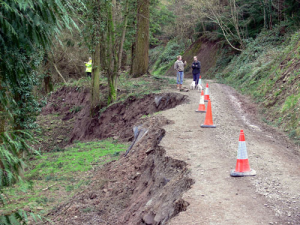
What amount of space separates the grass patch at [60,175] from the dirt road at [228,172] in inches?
123

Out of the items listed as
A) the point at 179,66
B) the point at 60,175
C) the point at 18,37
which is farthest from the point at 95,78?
the point at 18,37

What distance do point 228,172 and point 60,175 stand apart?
23.3ft

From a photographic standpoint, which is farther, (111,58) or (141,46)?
(141,46)

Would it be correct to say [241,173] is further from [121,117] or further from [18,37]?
[121,117]

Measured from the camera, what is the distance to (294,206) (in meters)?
4.39

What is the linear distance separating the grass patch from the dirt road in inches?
123

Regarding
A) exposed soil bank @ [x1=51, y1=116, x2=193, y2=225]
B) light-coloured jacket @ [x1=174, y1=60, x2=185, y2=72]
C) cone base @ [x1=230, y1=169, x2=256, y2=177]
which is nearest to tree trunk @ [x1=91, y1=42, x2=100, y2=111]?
light-coloured jacket @ [x1=174, y1=60, x2=185, y2=72]

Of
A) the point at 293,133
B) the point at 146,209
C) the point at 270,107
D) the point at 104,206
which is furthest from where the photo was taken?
the point at 270,107

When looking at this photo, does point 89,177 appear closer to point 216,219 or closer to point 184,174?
point 184,174

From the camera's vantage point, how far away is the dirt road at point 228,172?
4.20 metres

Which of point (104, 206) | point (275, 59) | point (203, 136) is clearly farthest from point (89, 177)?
point (275, 59)

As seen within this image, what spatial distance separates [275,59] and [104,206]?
13.9 metres

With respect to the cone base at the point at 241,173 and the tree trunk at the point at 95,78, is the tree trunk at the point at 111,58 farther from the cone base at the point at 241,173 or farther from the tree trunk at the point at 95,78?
the cone base at the point at 241,173

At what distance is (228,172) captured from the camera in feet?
19.2
